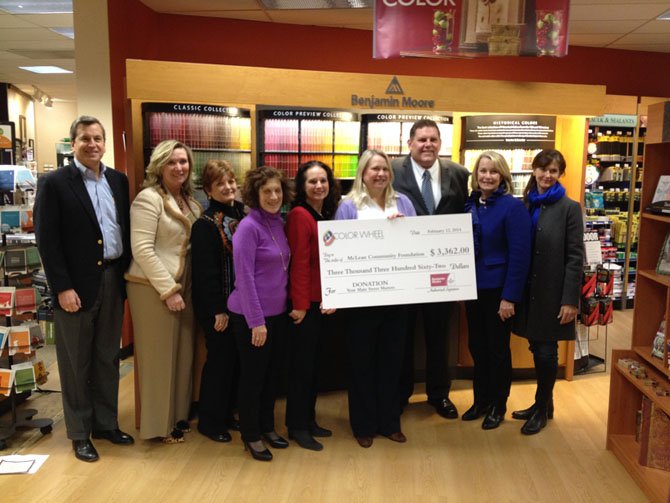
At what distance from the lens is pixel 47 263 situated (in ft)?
10.4

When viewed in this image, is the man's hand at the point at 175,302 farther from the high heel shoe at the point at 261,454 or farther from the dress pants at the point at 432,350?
the dress pants at the point at 432,350

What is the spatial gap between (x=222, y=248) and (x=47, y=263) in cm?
93

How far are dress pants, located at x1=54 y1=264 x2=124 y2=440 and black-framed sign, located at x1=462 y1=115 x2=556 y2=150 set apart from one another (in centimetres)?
281

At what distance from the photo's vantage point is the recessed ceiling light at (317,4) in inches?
210

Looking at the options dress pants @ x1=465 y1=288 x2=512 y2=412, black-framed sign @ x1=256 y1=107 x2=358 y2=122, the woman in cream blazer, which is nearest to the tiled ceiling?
black-framed sign @ x1=256 y1=107 x2=358 y2=122

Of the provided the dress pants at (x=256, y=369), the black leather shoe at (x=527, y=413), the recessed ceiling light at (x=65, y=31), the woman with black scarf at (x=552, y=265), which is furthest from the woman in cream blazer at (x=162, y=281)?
the recessed ceiling light at (x=65, y=31)

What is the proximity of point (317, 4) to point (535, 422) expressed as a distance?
399 centimetres

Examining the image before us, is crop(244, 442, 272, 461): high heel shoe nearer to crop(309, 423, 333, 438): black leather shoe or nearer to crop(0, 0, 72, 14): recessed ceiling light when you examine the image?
crop(309, 423, 333, 438): black leather shoe

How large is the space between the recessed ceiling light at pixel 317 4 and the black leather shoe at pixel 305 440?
376 centimetres

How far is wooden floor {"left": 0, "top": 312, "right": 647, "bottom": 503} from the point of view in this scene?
3.05 meters

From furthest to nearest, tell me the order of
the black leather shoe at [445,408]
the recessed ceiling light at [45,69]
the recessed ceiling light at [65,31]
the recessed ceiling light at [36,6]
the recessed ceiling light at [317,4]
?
the recessed ceiling light at [45,69], the recessed ceiling light at [65,31], the recessed ceiling light at [36,6], the recessed ceiling light at [317,4], the black leather shoe at [445,408]

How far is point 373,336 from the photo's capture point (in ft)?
11.3

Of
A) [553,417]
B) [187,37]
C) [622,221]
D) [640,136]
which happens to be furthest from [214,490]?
[640,136]

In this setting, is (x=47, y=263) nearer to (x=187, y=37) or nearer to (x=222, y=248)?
(x=222, y=248)
